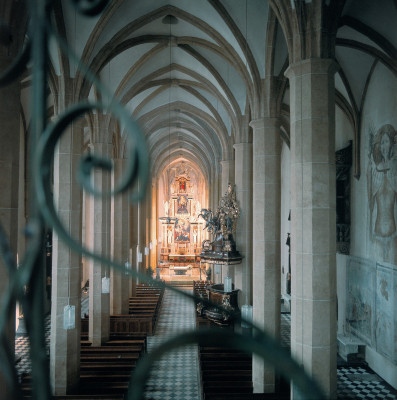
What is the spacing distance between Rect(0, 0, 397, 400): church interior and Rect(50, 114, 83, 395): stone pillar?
0.16 ft

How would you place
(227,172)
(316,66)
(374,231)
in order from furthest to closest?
1. (227,172)
2. (374,231)
3. (316,66)

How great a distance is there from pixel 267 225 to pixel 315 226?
3.87m

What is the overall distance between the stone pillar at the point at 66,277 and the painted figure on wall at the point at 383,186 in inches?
361

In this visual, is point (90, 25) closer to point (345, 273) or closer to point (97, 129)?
point (97, 129)

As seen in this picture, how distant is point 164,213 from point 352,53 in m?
33.6

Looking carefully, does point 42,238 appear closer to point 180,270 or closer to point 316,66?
point 316,66

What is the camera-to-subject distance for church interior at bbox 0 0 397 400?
1.21 metres

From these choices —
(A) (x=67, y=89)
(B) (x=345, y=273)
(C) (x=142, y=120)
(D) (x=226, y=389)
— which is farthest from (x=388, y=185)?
(C) (x=142, y=120)

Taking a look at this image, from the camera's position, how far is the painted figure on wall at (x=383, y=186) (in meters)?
11.5

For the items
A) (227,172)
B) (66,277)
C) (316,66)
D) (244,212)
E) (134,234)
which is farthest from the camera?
(134,234)

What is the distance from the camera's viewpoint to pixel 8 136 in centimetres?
599

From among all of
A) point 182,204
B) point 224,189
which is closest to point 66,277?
point 224,189

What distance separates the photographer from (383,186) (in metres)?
12.0

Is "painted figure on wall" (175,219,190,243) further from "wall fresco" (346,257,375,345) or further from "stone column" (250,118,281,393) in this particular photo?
"stone column" (250,118,281,393)
